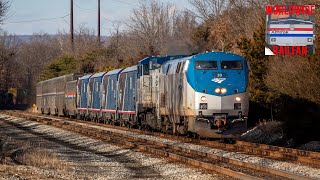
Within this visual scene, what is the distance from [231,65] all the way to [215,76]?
0.73m

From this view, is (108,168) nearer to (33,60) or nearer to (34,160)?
(34,160)

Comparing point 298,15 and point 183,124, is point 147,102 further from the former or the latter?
point 298,15

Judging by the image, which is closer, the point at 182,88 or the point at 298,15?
the point at 182,88

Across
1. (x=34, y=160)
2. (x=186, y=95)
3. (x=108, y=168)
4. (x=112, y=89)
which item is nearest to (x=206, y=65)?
(x=186, y=95)

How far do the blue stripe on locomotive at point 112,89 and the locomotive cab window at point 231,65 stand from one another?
50.0ft

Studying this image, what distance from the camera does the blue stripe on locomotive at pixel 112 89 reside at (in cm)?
3747

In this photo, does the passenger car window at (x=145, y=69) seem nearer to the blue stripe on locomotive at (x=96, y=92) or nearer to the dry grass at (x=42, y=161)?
the blue stripe on locomotive at (x=96, y=92)

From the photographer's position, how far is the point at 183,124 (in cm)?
2383

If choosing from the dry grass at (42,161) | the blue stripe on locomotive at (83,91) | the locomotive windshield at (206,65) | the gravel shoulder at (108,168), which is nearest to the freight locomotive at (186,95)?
the locomotive windshield at (206,65)

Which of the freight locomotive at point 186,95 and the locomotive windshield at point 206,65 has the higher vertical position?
the locomotive windshield at point 206,65

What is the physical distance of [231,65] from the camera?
2269cm

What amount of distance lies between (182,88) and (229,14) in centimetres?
3350

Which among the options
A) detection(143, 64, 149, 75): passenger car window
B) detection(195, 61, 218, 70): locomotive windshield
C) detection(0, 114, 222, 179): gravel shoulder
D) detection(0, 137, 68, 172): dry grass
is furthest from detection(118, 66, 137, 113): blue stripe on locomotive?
detection(0, 137, 68, 172): dry grass

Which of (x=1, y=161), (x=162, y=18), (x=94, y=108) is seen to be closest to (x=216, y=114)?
(x=1, y=161)
